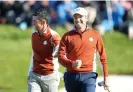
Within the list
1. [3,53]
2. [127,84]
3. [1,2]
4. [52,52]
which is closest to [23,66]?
[3,53]

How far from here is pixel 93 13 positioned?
79.9ft

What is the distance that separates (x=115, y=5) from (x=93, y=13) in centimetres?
126

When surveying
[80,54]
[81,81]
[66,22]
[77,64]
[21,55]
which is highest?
[80,54]

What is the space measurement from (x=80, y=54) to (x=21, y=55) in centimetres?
1227

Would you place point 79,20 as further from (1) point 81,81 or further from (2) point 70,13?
(2) point 70,13

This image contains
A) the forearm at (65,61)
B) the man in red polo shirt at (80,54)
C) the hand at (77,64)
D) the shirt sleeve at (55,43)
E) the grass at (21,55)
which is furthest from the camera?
the grass at (21,55)

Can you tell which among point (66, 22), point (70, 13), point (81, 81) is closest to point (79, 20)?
point (81, 81)

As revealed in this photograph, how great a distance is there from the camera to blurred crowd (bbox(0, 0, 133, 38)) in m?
24.7

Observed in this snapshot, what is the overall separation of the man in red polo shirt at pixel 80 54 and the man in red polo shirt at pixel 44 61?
0.80 m

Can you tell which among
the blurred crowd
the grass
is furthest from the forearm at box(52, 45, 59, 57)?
the blurred crowd

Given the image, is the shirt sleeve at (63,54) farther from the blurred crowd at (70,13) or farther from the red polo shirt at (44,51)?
the blurred crowd at (70,13)

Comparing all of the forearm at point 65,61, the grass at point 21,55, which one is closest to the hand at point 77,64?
the forearm at point 65,61

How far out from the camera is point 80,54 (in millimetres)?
9938

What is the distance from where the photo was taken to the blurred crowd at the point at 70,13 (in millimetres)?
24703
